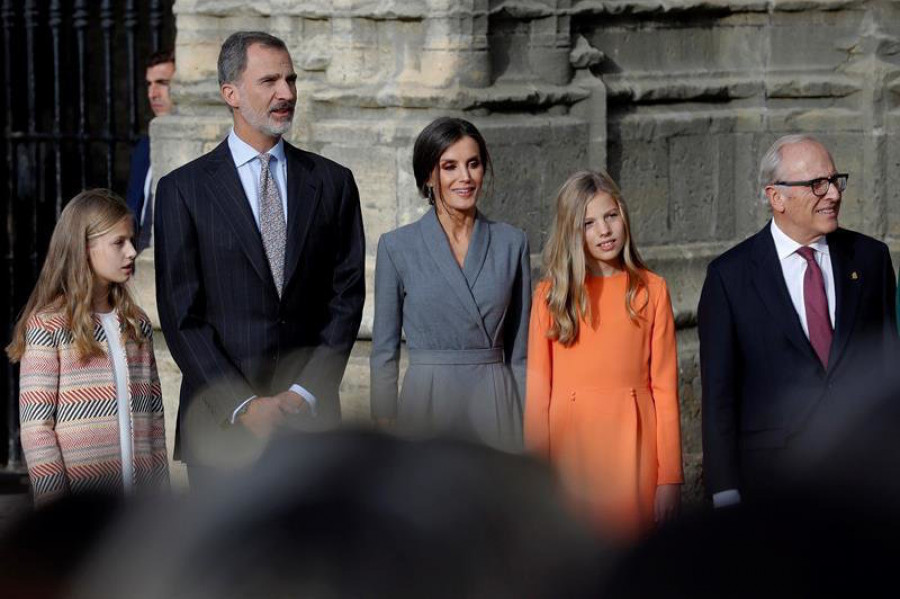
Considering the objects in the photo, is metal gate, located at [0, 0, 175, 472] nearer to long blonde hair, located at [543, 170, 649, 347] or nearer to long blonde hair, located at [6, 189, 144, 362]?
long blonde hair, located at [6, 189, 144, 362]

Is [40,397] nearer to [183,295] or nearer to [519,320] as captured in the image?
[183,295]

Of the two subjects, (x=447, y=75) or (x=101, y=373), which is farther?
(x=447, y=75)

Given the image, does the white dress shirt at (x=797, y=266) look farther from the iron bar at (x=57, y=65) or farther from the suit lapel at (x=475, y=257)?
the iron bar at (x=57, y=65)

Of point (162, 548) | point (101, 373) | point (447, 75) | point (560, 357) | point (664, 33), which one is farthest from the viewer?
point (664, 33)

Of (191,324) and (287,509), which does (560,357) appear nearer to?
(191,324)

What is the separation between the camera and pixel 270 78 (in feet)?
13.8

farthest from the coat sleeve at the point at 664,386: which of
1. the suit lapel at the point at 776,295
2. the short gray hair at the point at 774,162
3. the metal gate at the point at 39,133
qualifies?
the metal gate at the point at 39,133

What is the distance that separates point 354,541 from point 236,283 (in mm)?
3683

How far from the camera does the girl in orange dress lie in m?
4.39

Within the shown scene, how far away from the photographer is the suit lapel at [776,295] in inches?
166

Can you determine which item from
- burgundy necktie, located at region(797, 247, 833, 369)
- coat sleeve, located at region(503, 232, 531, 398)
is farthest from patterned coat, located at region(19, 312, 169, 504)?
burgundy necktie, located at region(797, 247, 833, 369)

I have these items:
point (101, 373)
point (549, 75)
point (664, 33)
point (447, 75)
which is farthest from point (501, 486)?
point (664, 33)

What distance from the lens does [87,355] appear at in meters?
4.01

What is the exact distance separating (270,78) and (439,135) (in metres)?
0.55
